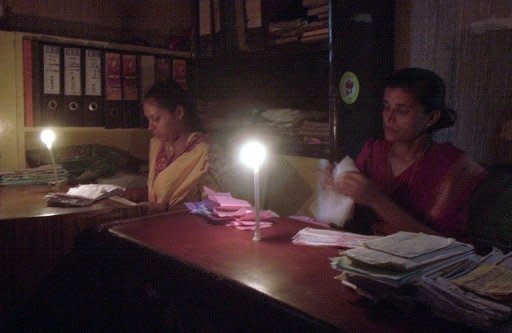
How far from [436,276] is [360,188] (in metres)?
0.56

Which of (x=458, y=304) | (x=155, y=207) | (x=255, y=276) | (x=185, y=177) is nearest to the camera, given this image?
(x=458, y=304)

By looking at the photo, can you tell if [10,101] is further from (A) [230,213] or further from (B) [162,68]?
(A) [230,213]

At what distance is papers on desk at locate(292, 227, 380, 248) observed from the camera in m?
1.22

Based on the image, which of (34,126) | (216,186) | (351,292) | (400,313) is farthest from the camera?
(34,126)


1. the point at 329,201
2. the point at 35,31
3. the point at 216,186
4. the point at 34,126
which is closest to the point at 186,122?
the point at 216,186

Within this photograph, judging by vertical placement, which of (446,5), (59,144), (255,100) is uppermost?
(446,5)

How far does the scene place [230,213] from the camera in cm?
151

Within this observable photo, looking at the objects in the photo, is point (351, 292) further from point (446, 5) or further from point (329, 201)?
point (446, 5)

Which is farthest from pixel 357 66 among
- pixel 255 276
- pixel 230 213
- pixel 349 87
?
pixel 255 276

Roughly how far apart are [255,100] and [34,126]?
44.0 inches

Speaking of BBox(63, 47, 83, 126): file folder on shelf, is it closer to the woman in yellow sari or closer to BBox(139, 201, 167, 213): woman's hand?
the woman in yellow sari

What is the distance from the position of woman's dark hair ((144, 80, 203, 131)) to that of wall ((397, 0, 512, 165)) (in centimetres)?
99

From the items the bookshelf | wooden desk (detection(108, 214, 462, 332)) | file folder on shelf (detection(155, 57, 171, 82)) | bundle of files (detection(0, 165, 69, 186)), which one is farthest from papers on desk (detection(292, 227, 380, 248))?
file folder on shelf (detection(155, 57, 171, 82))

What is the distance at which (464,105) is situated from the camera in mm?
1549
